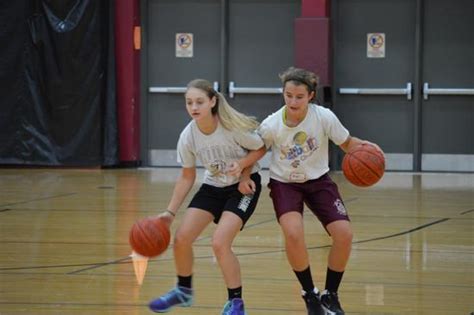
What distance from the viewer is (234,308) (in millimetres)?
5363

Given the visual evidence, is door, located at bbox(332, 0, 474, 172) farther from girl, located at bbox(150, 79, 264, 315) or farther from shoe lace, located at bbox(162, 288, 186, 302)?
shoe lace, located at bbox(162, 288, 186, 302)

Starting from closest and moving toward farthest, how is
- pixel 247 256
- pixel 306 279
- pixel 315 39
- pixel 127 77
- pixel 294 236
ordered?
1. pixel 294 236
2. pixel 306 279
3. pixel 247 256
4. pixel 315 39
5. pixel 127 77

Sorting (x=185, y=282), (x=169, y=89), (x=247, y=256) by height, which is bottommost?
(x=247, y=256)

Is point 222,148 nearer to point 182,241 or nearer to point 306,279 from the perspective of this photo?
point 182,241

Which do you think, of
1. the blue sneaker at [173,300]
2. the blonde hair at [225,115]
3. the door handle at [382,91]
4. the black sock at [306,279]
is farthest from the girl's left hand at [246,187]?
the door handle at [382,91]

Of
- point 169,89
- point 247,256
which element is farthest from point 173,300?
point 169,89

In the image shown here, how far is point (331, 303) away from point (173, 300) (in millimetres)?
915

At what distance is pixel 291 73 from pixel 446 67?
10.9m

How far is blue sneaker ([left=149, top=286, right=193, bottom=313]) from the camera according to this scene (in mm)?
5461

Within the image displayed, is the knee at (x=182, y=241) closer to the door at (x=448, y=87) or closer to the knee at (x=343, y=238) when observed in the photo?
the knee at (x=343, y=238)

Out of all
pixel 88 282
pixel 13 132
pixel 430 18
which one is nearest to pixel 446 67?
pixel 430 18

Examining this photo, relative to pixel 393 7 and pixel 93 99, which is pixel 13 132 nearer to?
pixel 93 99

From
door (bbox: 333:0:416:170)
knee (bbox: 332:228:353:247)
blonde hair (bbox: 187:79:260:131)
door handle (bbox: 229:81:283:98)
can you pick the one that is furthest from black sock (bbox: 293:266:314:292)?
door handle (bbox: 229:81:283:98)

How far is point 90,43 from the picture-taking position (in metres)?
16.6
